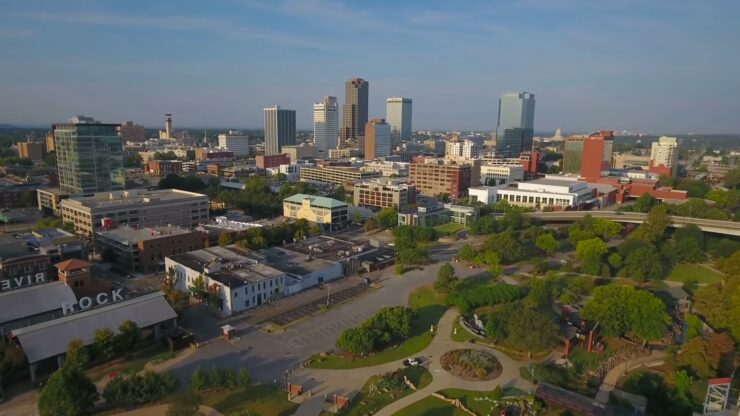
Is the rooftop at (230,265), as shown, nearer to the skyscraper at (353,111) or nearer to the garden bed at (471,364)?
the garden bed at (471,364)

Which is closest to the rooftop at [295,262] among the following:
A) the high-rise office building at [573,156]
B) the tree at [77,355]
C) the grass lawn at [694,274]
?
the tree at [77,355]

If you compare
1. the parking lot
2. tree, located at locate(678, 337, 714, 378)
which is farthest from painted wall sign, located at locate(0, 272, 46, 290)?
tree, located at locate(678, 337, 714, 378)

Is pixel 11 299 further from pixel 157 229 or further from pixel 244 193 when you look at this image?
pixel 244 193

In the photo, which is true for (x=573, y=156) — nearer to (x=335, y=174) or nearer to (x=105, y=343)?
(x=335, y=174)

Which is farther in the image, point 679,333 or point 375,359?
point 679,333

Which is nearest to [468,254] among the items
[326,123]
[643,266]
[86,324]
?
[643,266]

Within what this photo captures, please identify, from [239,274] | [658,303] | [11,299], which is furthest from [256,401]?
[658,303]
